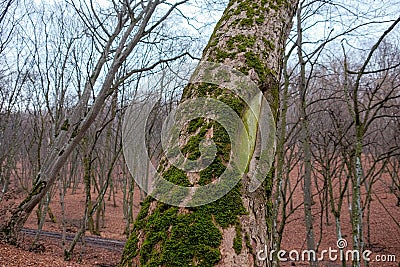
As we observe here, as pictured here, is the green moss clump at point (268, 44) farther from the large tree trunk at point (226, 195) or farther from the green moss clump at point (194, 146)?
the green moss clump at point (194, 146)

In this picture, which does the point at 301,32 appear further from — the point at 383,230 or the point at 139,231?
the point at 383,230

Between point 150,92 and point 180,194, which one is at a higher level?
point 150,92

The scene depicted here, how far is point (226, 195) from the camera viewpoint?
4.18 ft

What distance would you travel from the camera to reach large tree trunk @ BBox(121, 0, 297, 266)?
3.81 ft

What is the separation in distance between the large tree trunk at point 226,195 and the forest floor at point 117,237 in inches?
253

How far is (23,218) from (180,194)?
296 inches

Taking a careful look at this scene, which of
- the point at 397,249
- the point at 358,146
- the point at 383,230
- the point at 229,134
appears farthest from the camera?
the point at 383,230

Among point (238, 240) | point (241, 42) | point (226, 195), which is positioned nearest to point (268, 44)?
point (241, 42)

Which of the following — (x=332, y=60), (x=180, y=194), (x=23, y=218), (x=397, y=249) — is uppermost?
(x=332, y=60)

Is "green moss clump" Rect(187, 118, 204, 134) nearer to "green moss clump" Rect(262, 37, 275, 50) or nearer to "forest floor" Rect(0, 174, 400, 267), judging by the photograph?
"green moss clump" Rect(262, 37, 275, 50)

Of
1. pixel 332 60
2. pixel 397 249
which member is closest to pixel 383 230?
pixel 397 249

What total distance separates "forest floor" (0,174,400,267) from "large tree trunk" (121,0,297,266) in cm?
643

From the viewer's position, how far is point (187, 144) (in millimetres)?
1384

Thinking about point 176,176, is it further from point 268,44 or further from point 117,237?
point 117,237
